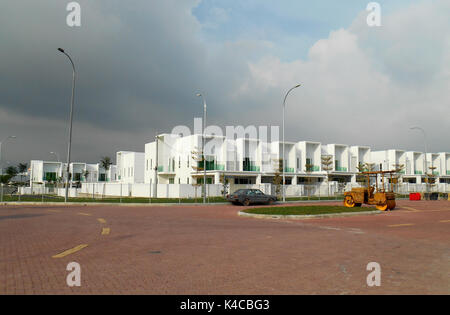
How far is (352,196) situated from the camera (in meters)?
23.4

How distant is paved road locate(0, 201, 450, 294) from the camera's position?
5.07 metres

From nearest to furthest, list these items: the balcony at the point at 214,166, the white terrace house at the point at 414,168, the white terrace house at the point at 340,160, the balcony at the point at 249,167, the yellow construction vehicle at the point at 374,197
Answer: the yellow construction vehicle at the point at 374,197, the balcony at the point at 214,166, the balcony at the point at 249,167, the white terrace house at the point at 340,160, the white terrace house at the point at 414,168

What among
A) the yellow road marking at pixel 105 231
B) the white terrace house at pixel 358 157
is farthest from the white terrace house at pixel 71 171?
the yellow road marking at pixel 105 231

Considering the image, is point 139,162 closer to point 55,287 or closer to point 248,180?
point 248,180

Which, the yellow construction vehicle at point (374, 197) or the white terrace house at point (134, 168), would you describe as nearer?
the yellow construction vehicle at point (374, 197)

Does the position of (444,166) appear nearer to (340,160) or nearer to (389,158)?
(389,158)

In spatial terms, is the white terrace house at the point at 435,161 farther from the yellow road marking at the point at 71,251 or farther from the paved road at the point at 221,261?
the yellow road marking at the point at 71,251

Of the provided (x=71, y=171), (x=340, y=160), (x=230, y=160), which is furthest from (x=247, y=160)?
(x=71, y=171)

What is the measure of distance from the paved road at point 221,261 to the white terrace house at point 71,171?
306 ft

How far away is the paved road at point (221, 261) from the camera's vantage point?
5.07 metres

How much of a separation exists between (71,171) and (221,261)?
105365mm

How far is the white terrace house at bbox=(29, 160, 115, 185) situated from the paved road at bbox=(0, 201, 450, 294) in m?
93.2
